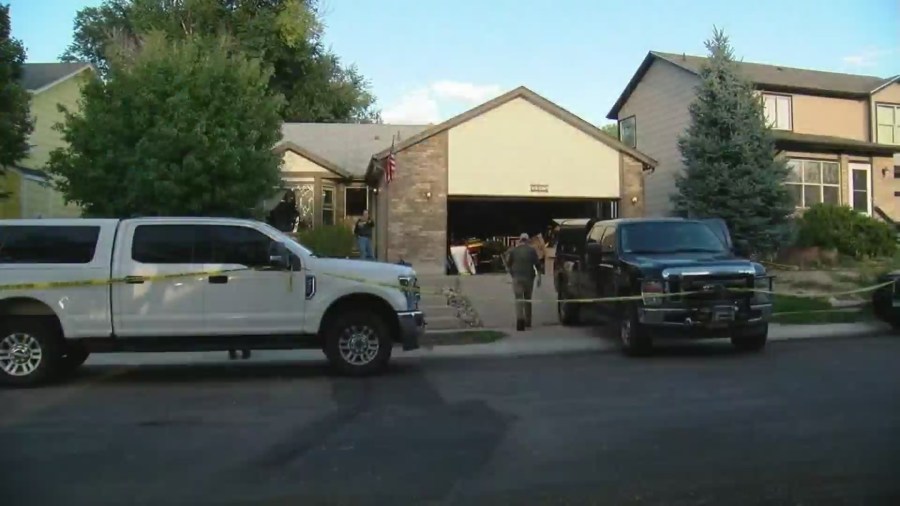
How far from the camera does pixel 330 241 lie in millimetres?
23844

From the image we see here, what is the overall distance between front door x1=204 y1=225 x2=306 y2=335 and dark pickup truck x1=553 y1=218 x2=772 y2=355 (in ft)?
16.0

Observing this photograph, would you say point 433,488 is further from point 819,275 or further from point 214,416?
point 819,275

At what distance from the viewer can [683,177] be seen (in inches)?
1059

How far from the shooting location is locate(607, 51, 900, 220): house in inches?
1172

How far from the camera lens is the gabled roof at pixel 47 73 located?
101 feet

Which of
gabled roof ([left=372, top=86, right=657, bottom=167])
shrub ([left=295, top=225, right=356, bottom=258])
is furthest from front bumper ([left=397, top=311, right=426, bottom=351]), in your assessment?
gabled roof ([left=372, top=86, right=657, bottom=167])

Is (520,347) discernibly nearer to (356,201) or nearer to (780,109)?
(356,201)

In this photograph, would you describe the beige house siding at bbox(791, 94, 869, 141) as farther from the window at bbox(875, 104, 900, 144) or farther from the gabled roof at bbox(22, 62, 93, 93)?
the gabled roof at bbox(22, 62, 93, 93)

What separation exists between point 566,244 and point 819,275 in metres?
8.59

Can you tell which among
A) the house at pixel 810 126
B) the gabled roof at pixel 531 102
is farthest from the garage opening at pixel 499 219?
the gabled roof at pixel 531 102

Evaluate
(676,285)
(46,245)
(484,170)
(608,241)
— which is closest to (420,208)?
(484,170)

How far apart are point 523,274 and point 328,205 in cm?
1395

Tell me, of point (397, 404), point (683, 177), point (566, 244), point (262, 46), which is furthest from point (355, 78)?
point (397, 404)

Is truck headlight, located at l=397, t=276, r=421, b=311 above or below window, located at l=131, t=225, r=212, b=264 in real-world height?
below
